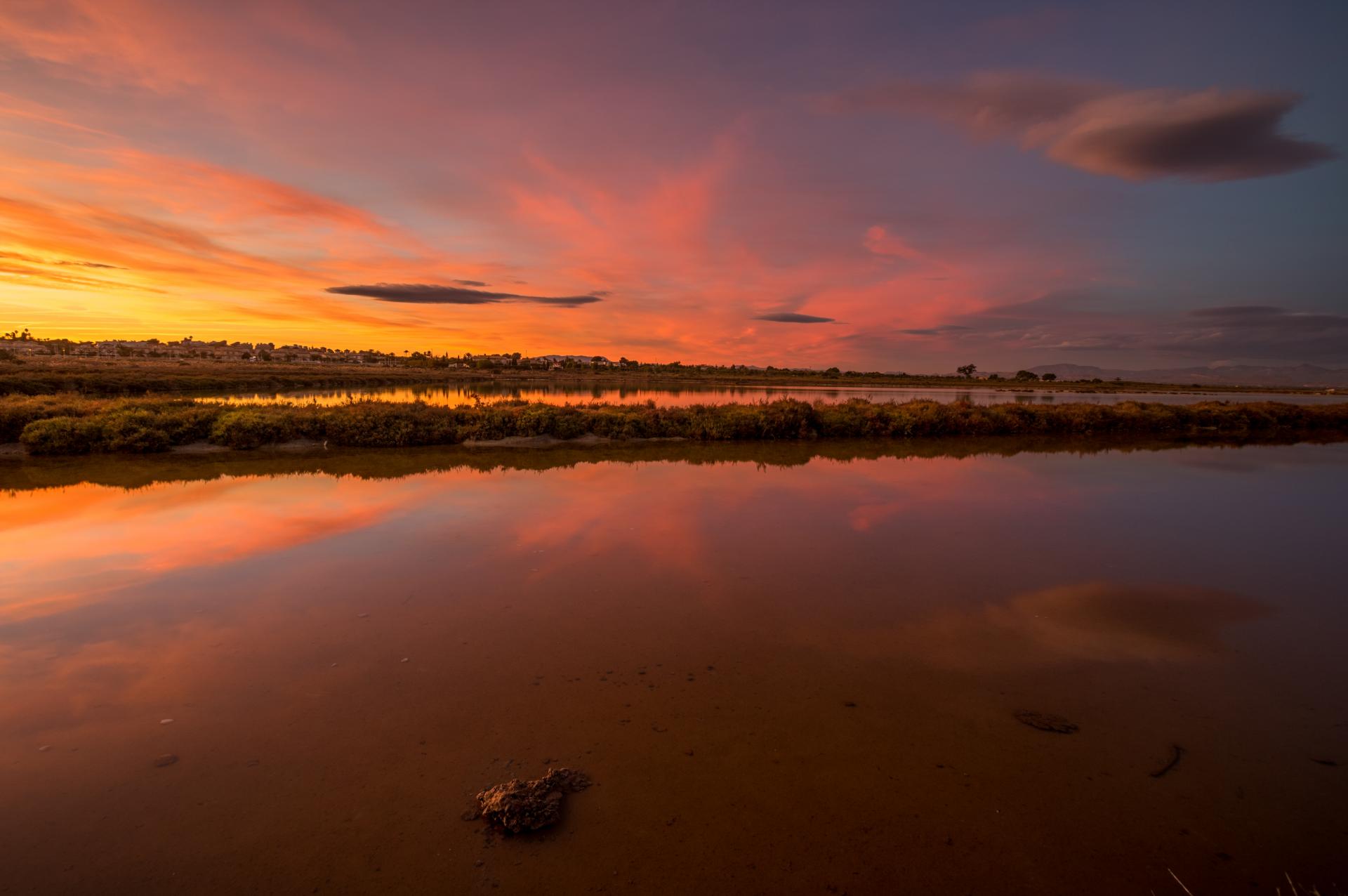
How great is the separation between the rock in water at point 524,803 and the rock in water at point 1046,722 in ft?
13.4

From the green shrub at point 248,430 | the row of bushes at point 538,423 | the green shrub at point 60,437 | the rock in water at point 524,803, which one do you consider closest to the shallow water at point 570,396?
the row of bushes at point 538,423

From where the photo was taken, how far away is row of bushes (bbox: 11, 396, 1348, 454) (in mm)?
17594

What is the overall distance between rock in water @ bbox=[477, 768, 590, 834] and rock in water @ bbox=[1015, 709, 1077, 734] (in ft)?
13.4

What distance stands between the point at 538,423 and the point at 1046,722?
19.4m

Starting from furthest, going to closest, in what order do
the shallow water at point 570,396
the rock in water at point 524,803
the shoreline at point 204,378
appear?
the shallow water at point 570,396 < the shoreline at point 204,378 < the rock in water at point 524,803

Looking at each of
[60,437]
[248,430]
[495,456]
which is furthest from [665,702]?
[60,437]

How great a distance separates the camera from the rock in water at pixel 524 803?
3.83 metres

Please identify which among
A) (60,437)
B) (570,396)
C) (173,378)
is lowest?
(60,437)

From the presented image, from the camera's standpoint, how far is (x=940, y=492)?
14797mm

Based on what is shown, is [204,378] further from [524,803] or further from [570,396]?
[524,803]

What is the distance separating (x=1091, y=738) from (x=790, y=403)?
23074 millimetres

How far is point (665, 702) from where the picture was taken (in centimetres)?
533

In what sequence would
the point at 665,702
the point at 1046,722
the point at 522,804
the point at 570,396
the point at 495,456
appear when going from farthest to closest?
the point at 570,396, the point at 495,456, the point at 665,702, the point at 1046,722, the point at 522,804

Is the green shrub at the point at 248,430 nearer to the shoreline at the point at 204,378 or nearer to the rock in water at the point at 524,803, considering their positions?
the shoreline at the point at 204,378
